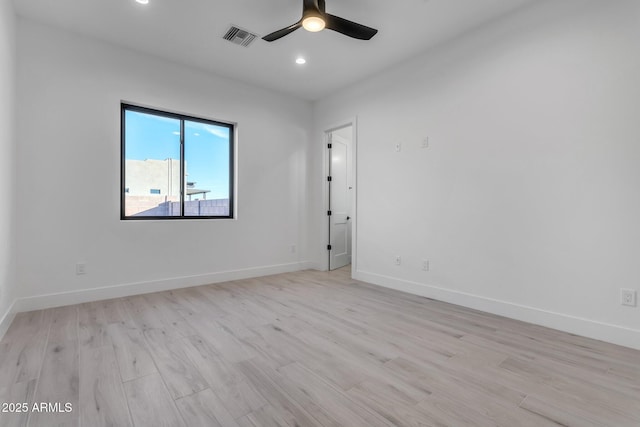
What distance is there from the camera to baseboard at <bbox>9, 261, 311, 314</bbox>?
303 cm

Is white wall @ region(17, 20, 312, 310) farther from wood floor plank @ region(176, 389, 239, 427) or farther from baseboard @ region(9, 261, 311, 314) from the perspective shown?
wood floor plank @ region(176, 389, 239, 427)

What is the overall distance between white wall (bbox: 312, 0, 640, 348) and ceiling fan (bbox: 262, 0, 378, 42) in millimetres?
1326

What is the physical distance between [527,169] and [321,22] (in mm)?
2251

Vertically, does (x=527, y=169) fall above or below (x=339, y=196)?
above

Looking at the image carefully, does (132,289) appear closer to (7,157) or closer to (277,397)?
(7,157)

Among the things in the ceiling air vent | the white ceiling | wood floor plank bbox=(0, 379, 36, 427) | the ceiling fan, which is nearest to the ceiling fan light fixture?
the ceiling fan

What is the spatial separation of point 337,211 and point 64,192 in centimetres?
373

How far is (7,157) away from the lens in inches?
102

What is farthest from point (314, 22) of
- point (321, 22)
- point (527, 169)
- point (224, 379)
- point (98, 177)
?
point (98, 177)

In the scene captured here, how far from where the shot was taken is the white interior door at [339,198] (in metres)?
5.26

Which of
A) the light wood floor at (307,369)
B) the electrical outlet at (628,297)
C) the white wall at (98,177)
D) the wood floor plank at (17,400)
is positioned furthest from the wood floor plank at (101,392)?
the electrical outlet at (628,297)

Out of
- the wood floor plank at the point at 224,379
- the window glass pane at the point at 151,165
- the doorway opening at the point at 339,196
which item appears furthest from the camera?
the doorway opening at the point at 339,196

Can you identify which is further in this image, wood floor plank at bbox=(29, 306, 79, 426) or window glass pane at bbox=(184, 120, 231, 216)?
window glass pane at bbox=(184, 120, 231, 216)

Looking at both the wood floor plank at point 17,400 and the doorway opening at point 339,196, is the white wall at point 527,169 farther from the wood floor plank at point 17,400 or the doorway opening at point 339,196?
the wood floor plank at point 17,400
